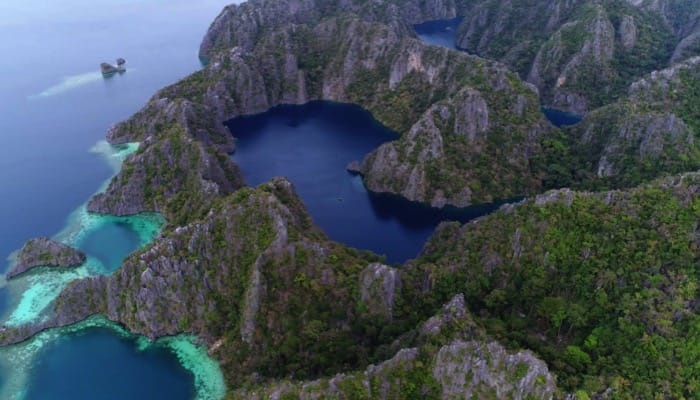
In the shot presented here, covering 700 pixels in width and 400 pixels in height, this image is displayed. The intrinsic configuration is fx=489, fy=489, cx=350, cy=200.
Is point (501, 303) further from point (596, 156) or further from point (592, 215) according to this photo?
point (596, 156)

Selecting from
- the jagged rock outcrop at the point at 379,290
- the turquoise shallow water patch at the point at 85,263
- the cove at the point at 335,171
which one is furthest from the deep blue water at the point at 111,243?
the jagged rock outcrop at the point at 379,290

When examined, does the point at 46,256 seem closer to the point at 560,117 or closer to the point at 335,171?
the point at 335,171

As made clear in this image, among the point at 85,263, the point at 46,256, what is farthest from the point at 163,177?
the point at 46,256

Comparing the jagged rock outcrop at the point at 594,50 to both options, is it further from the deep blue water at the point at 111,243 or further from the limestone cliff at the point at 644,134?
the deep blue water at the point at 111,243

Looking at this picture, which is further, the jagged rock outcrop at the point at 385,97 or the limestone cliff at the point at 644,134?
the jagged rock outcrop at the point at 385,97

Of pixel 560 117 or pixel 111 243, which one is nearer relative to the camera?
pixel 111 243

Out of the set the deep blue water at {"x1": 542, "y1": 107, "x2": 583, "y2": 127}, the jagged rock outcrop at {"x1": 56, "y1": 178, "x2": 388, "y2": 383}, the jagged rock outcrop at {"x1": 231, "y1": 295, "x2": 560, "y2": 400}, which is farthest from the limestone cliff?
the jagged rock outcrop at {"x1": 231, "y1": 295, "x2": 560, "y2": 400}

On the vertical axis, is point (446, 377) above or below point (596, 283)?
below
